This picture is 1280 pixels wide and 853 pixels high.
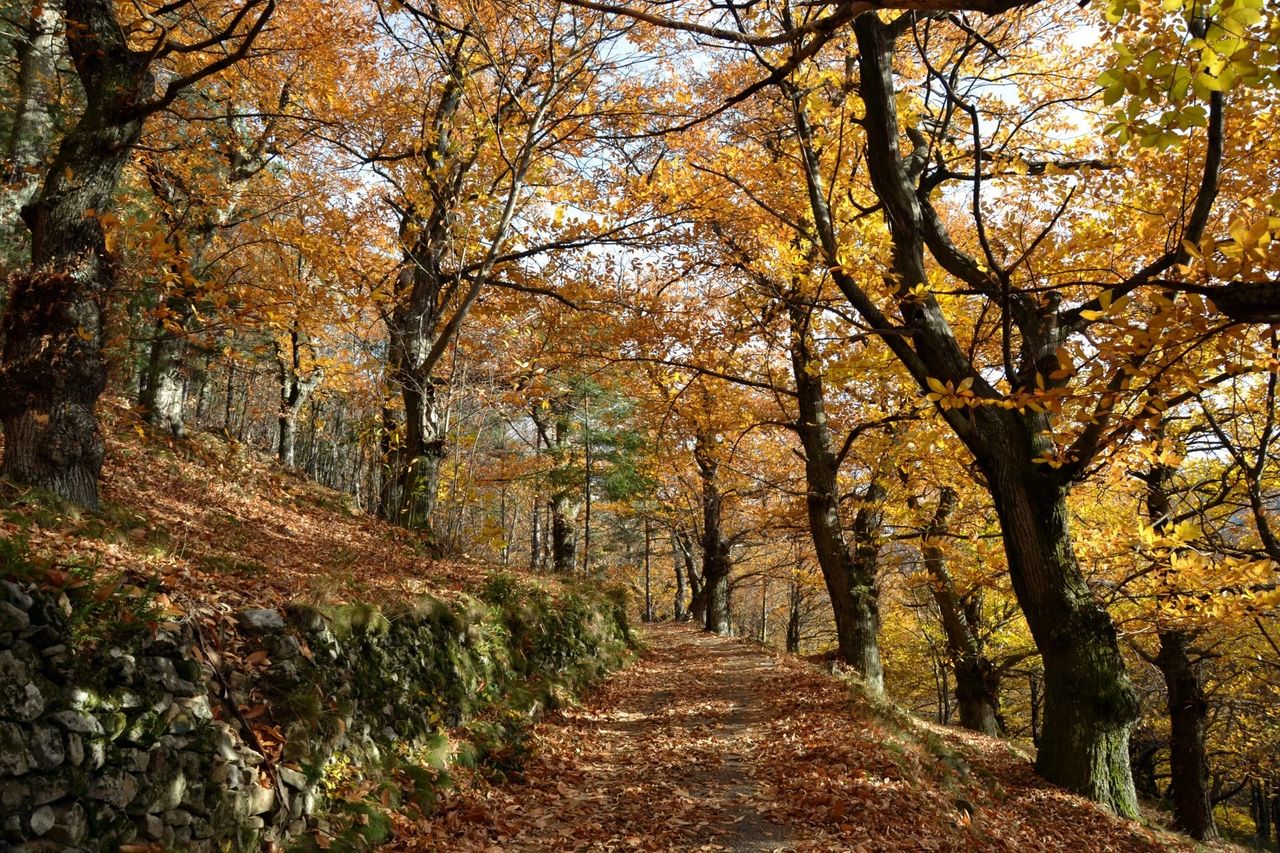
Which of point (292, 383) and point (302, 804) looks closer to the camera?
point (302, 804)

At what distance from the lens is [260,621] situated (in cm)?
455

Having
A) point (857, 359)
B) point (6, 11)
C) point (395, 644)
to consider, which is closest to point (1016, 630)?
point (857, 359)

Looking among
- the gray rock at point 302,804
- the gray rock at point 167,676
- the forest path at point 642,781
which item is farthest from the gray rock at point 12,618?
the forest path at point 642,781

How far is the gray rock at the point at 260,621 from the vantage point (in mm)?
4480

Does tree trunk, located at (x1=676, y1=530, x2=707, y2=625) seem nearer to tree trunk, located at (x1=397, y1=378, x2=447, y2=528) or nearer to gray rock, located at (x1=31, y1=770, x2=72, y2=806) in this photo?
tree trunk, located at (x1=397, y1=378, x2=447, y2=528)

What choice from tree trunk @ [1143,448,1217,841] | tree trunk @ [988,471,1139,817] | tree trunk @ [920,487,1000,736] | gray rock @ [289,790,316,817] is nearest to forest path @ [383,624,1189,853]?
tree trunk @ [988,471,1139,817]

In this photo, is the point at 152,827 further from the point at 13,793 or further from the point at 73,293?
the point at 73,293

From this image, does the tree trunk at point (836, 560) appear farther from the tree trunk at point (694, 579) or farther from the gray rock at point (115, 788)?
the tree trunk at point (694, 579)

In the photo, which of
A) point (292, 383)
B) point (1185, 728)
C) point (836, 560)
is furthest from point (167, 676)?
point (292, 383)

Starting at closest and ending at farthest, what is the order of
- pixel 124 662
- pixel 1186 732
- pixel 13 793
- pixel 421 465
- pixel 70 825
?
1. pixel 13 793
2. pixel 70 825
3. pixel 124 662
4. pixel 421 465
5. pixel 1186 732

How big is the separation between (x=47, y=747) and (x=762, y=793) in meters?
5.00

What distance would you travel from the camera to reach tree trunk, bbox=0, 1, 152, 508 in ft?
16.7

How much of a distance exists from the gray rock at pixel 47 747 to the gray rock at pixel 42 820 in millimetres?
173

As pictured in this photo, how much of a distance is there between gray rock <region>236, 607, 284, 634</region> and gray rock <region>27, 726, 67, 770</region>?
4.77 ft
